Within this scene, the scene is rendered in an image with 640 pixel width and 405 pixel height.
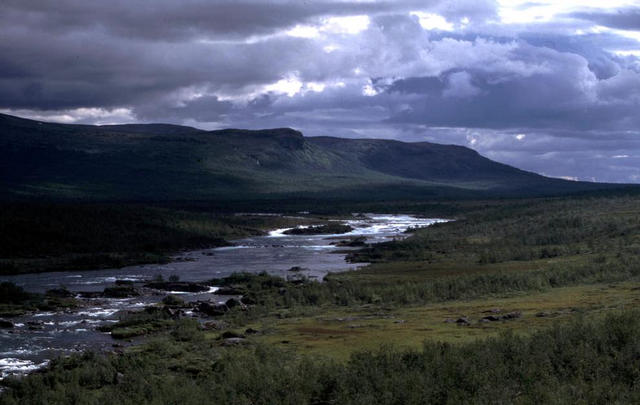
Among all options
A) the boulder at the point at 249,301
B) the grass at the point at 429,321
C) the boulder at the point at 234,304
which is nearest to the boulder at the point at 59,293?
the boulder at the point at 234,304

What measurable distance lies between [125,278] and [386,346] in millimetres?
66746

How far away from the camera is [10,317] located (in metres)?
73.8

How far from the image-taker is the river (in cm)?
5953

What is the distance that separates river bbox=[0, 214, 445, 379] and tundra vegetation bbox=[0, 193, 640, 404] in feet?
12.5

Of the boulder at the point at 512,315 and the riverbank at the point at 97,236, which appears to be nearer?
the boulder at the point at 512,315

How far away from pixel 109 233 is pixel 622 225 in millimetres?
95873

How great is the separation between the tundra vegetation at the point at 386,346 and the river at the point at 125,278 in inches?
150

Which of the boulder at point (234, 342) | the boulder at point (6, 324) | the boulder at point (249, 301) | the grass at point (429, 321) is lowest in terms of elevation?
the boulder at point (6, 324)

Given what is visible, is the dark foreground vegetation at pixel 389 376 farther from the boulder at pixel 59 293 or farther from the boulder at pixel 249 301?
the boulder at pixel 59 293

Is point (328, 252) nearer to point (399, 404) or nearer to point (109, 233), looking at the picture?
point (109, 233)

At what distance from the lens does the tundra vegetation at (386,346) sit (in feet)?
133

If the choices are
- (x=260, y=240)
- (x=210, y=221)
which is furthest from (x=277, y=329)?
(x=210, y=221)

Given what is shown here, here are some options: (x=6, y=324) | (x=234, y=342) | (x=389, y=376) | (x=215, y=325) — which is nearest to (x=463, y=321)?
(x=234, y=342)

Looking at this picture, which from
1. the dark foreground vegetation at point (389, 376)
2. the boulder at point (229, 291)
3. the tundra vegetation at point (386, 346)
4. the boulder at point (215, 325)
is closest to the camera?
the dark foreground vegetation at point (389, 376)
